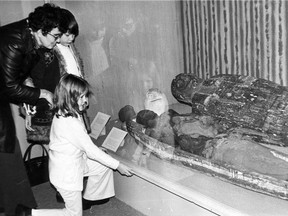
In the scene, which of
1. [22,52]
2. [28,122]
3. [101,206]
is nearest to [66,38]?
[22,52]

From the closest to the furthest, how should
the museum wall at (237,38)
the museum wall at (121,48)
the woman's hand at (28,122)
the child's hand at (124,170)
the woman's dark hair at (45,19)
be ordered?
the woman's dark hair at (45,19), the child's hand at (124,170), the woman's hand at (28,122), the museum wall at (237,38), the museum wall at (121,48)

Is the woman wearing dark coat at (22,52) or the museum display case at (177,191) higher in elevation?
the woman wearing dark coat at (22,52)

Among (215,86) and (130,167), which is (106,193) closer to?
(130,167)

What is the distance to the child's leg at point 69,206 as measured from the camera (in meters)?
2.49

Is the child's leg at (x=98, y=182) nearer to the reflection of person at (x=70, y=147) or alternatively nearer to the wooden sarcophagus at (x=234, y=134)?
the reflection of person at (x=70, y=147)

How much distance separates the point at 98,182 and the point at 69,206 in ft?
1.05

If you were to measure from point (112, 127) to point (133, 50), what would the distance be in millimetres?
714

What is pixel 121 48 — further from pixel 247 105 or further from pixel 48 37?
pixel 247 105

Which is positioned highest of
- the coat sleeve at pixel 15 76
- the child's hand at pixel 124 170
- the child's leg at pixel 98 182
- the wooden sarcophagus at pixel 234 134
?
the coat sleeve at pixel 15 76

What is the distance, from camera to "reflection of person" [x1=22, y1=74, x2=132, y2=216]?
2.42 m

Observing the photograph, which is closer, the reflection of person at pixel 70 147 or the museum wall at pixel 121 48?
the reflection of person at pixel 70 147

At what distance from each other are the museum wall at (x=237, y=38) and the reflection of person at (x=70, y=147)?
1.49 m

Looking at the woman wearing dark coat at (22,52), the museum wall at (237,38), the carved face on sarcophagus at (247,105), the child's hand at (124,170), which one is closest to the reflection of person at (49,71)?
the woman wearing dark coat at (22,52)

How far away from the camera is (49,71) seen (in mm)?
2840
